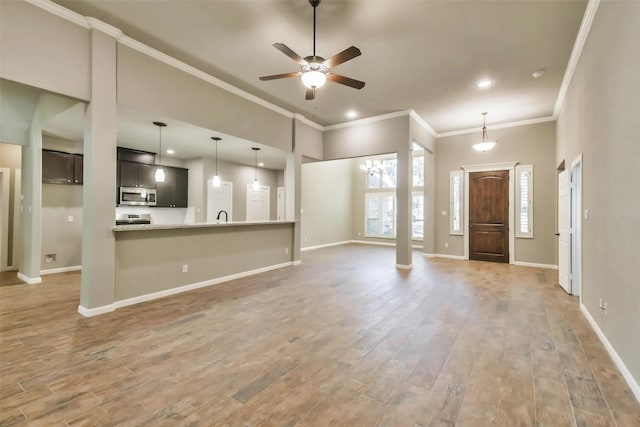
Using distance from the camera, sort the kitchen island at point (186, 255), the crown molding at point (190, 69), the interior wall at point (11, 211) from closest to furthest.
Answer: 1. the crown molding at point (190, 69)
2. the kitchen island at point (186, 255)
3. the interior wall at point (11, 211)

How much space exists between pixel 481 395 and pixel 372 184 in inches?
384

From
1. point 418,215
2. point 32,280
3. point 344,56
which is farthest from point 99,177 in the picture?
point 418,215

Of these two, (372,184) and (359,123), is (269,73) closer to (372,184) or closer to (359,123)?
(359,123)

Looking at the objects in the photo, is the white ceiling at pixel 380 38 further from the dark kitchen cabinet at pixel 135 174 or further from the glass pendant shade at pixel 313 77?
the dark kitchen cabinet at pixel 135 174

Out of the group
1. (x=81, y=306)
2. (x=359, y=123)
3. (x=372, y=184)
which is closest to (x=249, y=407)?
(x=81, y=306)

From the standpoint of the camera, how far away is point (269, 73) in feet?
14.9

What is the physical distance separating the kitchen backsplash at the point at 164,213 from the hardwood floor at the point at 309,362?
10.1 ft

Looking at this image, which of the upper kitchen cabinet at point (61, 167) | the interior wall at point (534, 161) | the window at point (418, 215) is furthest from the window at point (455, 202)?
the upper kitchen cabinet at point (61, 167)

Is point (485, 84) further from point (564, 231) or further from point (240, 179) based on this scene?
point (240, 179)

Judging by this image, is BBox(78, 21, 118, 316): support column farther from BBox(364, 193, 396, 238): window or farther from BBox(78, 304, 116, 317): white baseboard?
BBox(364, 193, 396, 238): window

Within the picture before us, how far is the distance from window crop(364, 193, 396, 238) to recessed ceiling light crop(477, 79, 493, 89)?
5950mm

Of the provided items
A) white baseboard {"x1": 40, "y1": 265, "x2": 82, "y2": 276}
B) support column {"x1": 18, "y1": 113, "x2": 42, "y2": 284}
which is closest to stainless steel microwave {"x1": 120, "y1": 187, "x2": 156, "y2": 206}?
white baseboard {"x1": 40, "y1": 265, "x2": 82, "y2": 276}

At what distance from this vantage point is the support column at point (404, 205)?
6198 millimetres

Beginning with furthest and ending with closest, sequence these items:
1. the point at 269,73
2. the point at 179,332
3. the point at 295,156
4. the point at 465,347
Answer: the point at 295,156 → the point at 269,73 → the point at 179,332 → the point at 465,347
